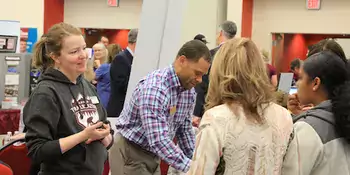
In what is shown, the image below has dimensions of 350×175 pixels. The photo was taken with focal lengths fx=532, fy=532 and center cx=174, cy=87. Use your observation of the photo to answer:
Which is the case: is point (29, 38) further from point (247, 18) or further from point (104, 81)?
point (247, 18)

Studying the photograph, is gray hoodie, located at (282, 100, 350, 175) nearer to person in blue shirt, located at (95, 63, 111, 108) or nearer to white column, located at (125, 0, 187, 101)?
white column, located at (125, 0, 187, 101)

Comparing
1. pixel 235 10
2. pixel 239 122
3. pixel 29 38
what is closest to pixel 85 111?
pixel 239 122

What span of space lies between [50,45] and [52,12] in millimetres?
10689

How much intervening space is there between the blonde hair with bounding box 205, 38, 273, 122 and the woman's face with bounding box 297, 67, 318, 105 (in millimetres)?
250

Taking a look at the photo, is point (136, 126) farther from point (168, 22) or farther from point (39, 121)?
point (168, 22)

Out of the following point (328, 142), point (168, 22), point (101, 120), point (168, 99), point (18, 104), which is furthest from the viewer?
point (18, 104)

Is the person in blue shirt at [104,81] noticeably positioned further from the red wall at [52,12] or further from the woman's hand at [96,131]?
the red wall at [52,12]

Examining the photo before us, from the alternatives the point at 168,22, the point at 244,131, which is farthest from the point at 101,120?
the point at 168,22

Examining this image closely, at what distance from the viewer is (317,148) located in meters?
2.00

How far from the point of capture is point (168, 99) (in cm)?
271

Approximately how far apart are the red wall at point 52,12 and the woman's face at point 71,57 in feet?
34.6

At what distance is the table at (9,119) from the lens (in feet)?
17.4

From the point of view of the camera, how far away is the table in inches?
209

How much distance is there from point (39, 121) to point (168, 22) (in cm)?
273
